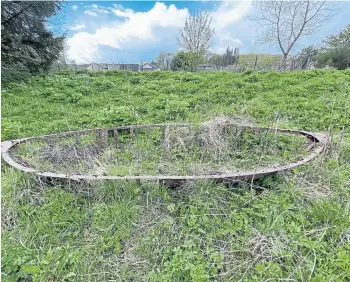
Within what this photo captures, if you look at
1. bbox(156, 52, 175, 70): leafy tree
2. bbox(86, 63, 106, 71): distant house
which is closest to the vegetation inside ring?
bbox(86, 63, 106, 71): distant house

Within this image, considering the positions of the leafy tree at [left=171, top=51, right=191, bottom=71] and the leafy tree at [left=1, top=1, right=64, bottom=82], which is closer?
the leafy tree at [left=1, top=1, right=64, bottom=82]

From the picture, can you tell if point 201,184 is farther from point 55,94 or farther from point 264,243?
point 55,94

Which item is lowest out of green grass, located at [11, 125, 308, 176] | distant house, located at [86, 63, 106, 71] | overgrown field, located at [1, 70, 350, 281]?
overgrown field, located at [1, 70, 350, 281]

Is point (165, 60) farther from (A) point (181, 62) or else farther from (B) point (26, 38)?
(B) point (26, 38)

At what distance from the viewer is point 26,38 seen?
8.86 metres

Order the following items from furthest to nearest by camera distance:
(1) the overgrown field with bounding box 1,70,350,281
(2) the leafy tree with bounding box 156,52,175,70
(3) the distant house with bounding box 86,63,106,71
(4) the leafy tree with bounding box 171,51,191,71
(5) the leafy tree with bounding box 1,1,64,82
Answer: (2) the leafy tree with bounding box 156,52,175,70, (4) the leafy tree with bounding box 171,51,191,71, (3) the distant house with bounding box 86,63,106,71, (5) the leafy tree with bounding box 1,1,64,82, (1) the overgrown field with bounding box 1,70,350,281

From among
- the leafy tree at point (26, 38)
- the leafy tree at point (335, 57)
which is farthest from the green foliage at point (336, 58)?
the leafy tree at point (26, 38)

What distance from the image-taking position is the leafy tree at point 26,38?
8375 millimetres

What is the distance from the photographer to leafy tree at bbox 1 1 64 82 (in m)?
8.38

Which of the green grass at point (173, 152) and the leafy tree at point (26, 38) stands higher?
the leafy tree at point (26, 38)

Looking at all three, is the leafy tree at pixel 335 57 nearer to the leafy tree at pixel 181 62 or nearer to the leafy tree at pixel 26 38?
the leafy tree at pixel 181 62

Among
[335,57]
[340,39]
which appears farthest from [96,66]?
[340,39]

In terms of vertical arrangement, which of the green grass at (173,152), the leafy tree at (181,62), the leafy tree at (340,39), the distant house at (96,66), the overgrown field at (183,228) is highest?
the leafy tree at (340,39)

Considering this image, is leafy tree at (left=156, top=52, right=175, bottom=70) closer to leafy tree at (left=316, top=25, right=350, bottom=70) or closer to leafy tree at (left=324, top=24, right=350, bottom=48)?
leafy tree at (left=316, top=25, right=350, bottom=70)
